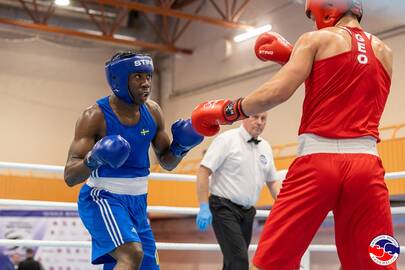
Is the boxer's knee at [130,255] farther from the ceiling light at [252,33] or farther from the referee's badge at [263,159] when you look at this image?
the ceiling light at [252,33]

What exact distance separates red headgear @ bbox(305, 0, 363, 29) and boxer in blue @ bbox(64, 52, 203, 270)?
3.28 feet

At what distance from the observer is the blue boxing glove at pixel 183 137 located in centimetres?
344

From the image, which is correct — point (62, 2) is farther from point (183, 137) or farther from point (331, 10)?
point (331, 10)

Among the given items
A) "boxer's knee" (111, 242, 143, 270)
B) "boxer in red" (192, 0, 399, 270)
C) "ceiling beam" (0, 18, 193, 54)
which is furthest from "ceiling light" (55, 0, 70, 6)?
"boxer in red" (192, 0, 399, 270)

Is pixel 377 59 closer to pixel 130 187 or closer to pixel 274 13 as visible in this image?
pixel 130 187

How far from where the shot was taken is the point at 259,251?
2455mm

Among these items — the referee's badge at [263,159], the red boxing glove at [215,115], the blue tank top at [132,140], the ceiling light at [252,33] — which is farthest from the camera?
the ceiling light at [252,33]

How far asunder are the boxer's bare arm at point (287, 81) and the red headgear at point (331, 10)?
0.17 meters

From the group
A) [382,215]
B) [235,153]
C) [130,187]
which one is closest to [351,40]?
[382,215]

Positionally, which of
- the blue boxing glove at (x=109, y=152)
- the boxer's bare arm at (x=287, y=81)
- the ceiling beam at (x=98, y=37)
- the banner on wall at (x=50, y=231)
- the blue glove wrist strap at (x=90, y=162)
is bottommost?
the banner on wall at (x=50, y=231)

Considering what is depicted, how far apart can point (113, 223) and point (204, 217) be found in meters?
1.23

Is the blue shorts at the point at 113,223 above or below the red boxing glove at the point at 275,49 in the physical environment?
below

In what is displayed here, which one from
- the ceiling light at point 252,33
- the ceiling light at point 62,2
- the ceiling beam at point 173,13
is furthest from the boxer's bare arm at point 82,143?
the ceiling light at point 62,2

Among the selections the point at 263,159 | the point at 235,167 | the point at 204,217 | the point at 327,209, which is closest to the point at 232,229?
the point at 204,217
